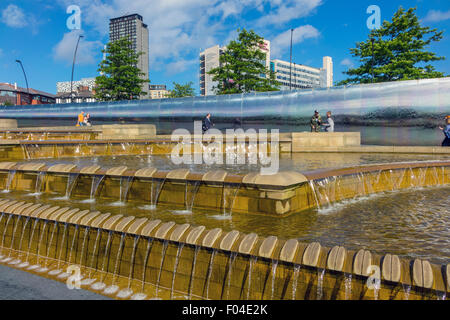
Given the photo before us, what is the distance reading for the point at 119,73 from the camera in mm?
50438

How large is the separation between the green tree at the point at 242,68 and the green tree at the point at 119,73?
43.3ft

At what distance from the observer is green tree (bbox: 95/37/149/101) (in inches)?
1954

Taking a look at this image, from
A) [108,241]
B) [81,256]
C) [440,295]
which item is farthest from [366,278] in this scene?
[81,256]

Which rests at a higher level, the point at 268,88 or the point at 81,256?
the point at 268,88

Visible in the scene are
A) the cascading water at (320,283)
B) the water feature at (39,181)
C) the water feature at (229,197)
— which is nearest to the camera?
the cascading water at (320,283)

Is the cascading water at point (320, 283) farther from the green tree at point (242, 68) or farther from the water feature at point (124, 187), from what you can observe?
the green tree at point (242, 68)

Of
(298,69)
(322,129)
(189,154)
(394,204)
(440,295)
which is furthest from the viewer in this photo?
(298,69)

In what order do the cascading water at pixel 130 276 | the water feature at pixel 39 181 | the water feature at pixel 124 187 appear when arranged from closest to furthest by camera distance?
the cascading water at pixel 130 276
the water feature at pixel 124 187
the water feature at pixel 39 181

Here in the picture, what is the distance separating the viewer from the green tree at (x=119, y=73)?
49625 mm

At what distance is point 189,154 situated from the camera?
55.6ft

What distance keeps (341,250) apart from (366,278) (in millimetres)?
376

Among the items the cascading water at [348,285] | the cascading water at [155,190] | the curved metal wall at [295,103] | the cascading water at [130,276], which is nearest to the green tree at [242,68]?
the curved metal wall at [295,103]

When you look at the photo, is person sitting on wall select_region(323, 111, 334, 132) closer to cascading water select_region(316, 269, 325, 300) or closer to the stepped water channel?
the stepped water channel
